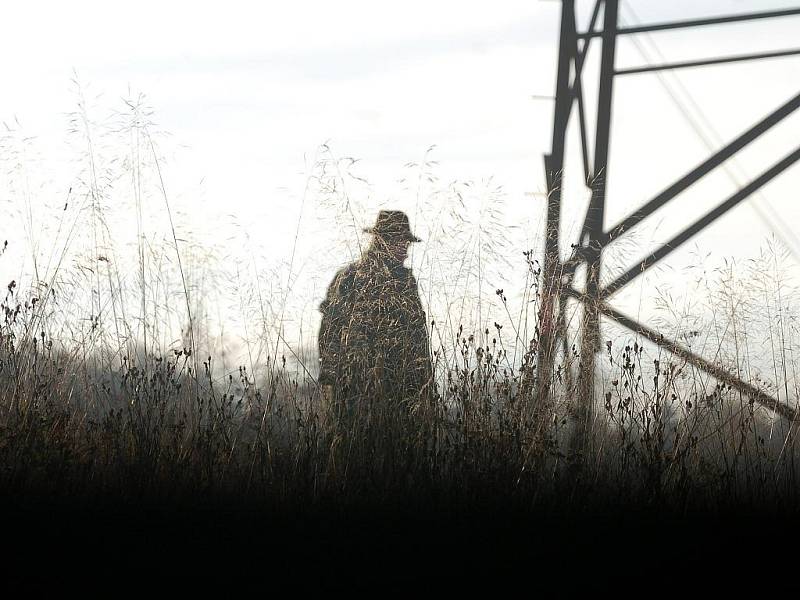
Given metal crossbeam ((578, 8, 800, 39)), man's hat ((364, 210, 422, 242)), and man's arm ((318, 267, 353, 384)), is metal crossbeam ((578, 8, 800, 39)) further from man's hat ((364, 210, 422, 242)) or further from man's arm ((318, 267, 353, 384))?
man's arm ((318, 267, 353, 384))

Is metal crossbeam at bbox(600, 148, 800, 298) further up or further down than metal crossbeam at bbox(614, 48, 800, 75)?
further down

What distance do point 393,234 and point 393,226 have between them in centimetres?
5

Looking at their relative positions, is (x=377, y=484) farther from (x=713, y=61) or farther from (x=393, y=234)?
(x=713, y=61)

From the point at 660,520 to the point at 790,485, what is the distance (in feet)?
3.34

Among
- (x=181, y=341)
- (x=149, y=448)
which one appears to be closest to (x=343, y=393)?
(x=149, y=448)

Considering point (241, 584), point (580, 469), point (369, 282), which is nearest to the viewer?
point (241, 584)

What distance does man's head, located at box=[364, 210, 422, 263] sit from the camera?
513cm

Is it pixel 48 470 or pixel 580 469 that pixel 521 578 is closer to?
pixel 580 469

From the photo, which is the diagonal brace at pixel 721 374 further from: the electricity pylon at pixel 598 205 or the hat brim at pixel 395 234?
the hat brim at pixel 395 234

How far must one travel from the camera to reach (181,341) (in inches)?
207

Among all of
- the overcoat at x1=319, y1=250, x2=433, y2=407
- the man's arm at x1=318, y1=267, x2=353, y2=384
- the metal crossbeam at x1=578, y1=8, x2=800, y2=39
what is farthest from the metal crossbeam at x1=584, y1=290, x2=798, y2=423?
the metal crossbeam at x1=578, y1=8, x2=800, y2=39

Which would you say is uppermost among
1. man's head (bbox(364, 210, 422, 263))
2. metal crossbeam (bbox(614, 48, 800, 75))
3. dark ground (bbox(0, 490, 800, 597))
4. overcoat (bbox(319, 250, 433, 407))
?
metal crossbeam (bbox(614, 48, 800, 75))

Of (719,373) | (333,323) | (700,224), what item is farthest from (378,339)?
(700,224)

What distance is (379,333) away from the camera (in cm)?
488
